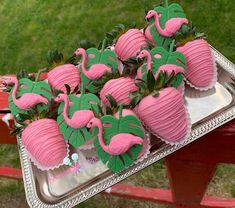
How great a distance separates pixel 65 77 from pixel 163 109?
240mm

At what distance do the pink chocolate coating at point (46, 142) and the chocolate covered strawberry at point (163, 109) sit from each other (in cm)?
17

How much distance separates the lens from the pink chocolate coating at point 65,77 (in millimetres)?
938

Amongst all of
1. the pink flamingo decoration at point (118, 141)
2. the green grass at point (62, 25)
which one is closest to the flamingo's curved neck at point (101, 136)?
the pink flamingo decoration at point (118, 141)

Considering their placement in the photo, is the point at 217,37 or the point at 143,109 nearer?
the point at 143,109

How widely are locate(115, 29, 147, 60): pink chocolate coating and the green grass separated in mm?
1092

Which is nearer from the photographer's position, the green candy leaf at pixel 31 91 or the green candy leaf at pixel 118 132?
the green candy leaf at pixel 118 132

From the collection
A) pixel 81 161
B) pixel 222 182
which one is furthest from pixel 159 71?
pixel 222 182

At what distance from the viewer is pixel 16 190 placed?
1.87 meters

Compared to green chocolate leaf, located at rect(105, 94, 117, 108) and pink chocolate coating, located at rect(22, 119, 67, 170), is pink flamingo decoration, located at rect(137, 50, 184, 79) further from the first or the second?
pink chocolate coating, located at rect(22, 119, 67, 170)

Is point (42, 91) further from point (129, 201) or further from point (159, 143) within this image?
point (129, 201)

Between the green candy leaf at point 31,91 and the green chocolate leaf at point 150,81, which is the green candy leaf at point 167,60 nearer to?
the green chocolate leaf at point 150,81

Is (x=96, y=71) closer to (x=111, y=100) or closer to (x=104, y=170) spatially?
(x=111, y=100)

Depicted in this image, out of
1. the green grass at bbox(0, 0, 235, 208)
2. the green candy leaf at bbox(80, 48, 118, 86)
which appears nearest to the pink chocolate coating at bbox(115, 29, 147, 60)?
the green candy leaf at bbox(80, 48, 118, 86)

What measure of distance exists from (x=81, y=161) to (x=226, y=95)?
33cm
